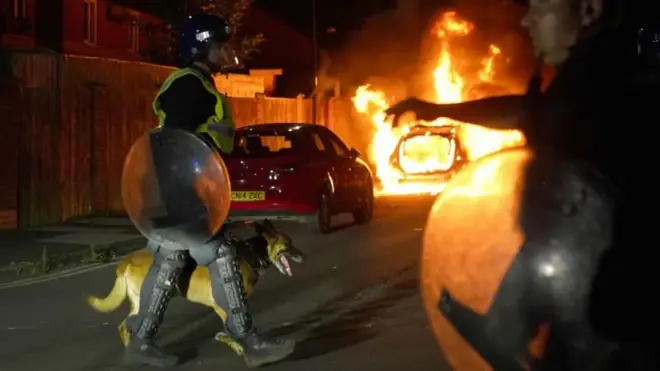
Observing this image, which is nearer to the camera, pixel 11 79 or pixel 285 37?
pixel 11 79

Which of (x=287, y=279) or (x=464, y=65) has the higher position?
(x=464, y=65)

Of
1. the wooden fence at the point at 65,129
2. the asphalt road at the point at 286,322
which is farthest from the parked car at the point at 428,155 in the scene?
A: the asphalt road at the point at 286,322

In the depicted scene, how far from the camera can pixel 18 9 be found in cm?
2522

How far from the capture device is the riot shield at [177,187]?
19.7 feet

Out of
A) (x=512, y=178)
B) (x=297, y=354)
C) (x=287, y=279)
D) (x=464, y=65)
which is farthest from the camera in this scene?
(x=464, y=65)

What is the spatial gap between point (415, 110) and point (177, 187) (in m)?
2.83

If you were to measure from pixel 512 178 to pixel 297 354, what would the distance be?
4.44 m

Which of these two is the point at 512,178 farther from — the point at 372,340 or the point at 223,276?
the point at 372,340

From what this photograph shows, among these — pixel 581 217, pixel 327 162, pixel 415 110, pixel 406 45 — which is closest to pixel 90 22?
pixel 327 162

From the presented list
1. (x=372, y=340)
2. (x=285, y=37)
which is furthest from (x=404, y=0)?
(x=372, y=340)

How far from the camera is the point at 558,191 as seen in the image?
288 centimetres

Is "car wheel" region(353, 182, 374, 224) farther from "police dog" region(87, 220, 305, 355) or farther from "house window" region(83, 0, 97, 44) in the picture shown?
"house window" region(83, 0, 97, 44)

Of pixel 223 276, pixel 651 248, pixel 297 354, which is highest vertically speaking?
pixel 651 248

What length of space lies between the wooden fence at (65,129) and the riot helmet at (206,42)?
9440 millimetres
